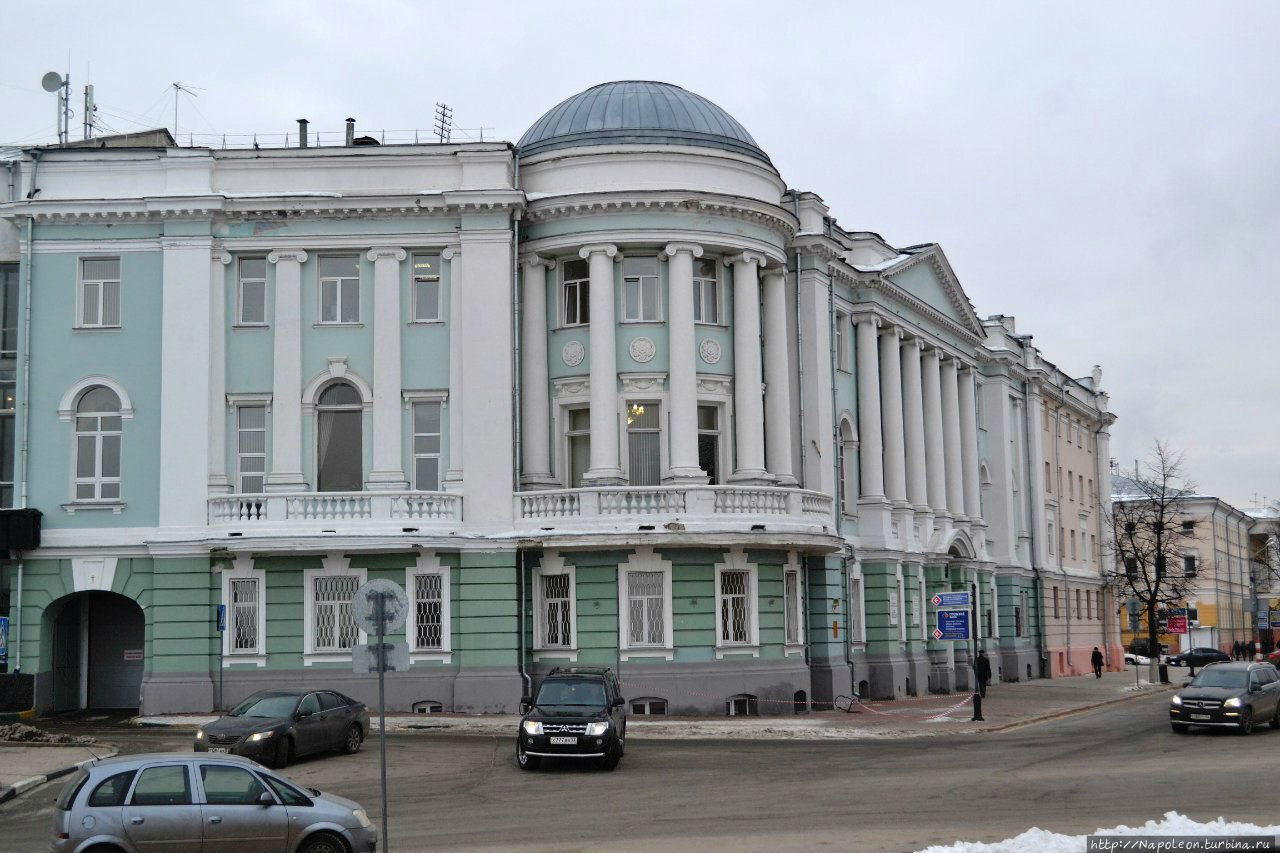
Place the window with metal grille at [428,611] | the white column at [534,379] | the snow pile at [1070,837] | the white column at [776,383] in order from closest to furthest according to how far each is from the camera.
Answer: the snow pile at [1070,837] < the window with metal grille at [428,611] < the white column at [534,379] < the white column at [776,383]

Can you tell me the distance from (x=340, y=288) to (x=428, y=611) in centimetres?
833

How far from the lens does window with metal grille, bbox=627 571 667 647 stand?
3534cm

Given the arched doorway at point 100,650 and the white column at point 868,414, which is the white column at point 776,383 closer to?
the white column at point 868,414

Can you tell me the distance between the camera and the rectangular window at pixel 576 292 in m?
37.8

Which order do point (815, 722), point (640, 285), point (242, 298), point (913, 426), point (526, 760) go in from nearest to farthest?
point (526, 760)
point (815, 722)
point (242, 298)
point (640, 285)
point (913, 426)

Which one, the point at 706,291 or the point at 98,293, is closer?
the point at 98,293

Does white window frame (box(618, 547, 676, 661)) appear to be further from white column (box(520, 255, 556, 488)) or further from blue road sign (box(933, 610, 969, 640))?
blue road sign (box(933, 610, 969, 640))

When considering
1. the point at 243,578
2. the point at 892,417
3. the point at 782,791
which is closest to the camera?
the point at 782,791

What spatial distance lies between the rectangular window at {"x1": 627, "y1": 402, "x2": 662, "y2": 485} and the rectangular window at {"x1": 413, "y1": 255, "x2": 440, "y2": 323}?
5485mm

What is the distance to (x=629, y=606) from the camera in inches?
1394

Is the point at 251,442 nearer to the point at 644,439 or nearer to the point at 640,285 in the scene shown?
the point at 644,439

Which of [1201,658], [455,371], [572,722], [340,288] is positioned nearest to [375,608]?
[572,722]

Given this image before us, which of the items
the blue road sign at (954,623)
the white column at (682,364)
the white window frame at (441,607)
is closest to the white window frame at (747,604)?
the white column at (682,364)

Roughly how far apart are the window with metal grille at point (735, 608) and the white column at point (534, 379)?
5191 millimetres
